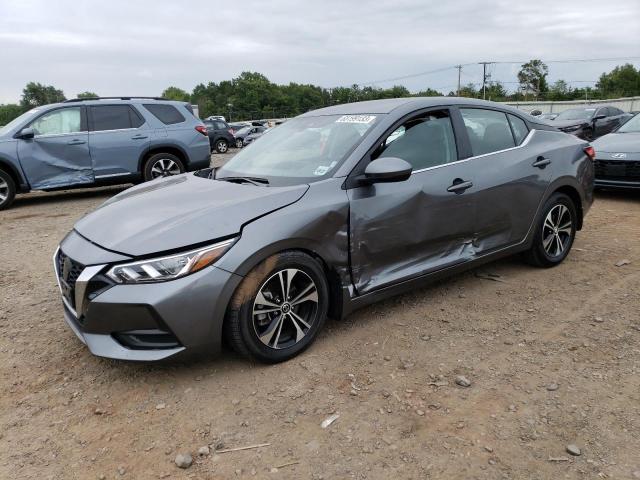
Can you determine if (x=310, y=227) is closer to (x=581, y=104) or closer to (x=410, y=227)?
(x=410, y=227)

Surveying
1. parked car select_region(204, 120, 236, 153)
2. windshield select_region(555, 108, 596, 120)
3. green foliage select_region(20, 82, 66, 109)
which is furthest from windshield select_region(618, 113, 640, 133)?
green foliage select_region(20, 82, 66, 109)

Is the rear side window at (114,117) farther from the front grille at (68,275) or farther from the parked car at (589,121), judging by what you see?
the parked car at (589,121)

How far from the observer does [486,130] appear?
4098mm

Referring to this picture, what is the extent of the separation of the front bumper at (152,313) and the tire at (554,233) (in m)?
2.93

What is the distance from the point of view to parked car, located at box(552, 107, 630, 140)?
15875 millimetres

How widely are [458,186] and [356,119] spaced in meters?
→ 0.90

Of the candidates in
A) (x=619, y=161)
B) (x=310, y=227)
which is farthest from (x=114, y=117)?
(x=619, y=161)

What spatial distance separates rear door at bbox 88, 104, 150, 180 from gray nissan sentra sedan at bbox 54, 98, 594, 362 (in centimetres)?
551

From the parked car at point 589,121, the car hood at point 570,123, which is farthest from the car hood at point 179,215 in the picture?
the car hood at point 570,123

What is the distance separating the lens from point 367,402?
2664mm

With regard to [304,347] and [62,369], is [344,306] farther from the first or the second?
[62,369]

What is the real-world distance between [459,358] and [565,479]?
3.42 ft

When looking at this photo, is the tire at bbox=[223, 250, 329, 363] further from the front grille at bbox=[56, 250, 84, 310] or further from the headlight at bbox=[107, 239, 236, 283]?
the front grille at bbox=[56, 250, 84, 310]

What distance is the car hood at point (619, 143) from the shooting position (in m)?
7.63
